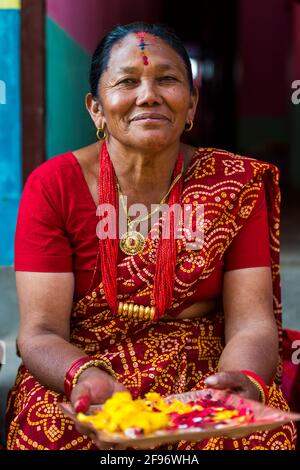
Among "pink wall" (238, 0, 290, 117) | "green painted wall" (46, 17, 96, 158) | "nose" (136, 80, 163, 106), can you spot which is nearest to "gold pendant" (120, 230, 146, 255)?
"nose" (136, 80, 163, 106)

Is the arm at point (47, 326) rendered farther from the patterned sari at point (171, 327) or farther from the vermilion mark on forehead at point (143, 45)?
the vermilion mark on forehead at point (143, 45)

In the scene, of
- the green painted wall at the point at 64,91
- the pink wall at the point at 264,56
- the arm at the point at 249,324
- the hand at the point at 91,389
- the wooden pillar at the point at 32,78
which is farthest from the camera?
the pink wall at the point at 264,56

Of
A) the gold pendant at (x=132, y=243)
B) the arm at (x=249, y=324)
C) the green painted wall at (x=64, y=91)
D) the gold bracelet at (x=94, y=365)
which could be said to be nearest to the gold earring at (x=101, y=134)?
the gold pendant at (x=132, y=243)

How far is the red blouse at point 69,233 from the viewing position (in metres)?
2.55

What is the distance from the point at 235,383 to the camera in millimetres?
2264

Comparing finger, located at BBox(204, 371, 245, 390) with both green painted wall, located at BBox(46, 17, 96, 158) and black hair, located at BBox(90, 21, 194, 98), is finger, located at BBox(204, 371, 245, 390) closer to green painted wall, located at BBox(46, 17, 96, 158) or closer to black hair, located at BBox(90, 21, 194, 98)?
black hair, located at BBox(90, 21, 194, 98)

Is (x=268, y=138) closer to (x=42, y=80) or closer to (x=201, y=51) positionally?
(x=201, y=51)

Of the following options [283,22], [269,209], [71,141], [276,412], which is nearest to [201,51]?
[283,22]

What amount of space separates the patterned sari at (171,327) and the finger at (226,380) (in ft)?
0.79

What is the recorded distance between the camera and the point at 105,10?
19.2ft

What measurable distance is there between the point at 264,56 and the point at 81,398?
953cm

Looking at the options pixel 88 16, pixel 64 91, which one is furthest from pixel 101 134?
pixel 88 16

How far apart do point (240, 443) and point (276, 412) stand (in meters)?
0.29

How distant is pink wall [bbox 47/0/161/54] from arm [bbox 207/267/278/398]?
2074 millimetres
